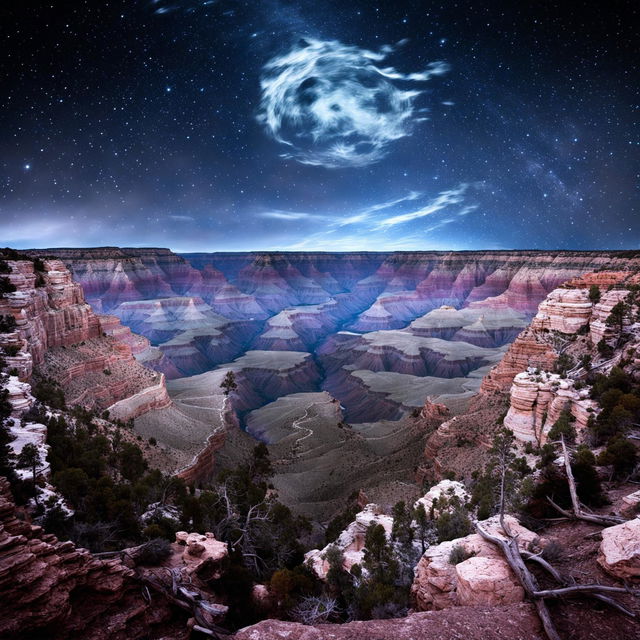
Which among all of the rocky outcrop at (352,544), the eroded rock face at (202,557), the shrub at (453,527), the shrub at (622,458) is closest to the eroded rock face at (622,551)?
the shrub at (622,458)

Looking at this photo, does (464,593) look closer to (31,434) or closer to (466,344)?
(31,434)

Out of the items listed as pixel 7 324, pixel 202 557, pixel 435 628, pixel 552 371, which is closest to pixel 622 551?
pixel 435 628

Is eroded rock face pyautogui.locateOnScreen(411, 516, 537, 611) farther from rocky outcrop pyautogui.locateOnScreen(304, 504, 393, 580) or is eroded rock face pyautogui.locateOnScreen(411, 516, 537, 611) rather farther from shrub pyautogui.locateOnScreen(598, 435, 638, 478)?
rocky outcrop pyautogui.locateOnScreen(304, 504, 393, 580)

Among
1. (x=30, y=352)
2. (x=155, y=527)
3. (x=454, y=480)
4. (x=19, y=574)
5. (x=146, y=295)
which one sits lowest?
(x=454, y=480)

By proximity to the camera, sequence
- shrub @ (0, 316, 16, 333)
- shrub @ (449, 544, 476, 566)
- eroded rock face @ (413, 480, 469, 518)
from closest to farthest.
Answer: shrub @ (449, 544, 476, 566), eroded rock face @ (413, 480, 469, 518), shrub @ (0, 316, 16, 333)

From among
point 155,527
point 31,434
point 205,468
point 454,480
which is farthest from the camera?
point 205,468

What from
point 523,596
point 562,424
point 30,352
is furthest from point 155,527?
point 30,352

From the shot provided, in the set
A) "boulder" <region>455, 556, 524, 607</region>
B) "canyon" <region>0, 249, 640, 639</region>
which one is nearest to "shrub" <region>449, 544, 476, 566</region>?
"canyon" <region>0, 249, 640, 639</region>

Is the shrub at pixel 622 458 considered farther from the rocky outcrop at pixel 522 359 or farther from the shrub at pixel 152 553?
the rocky outcrop at pixel 522 359
